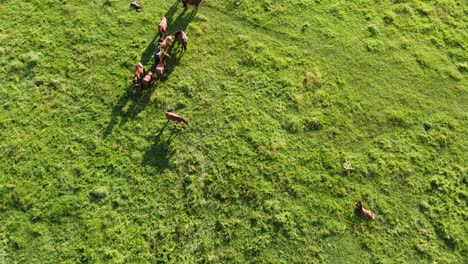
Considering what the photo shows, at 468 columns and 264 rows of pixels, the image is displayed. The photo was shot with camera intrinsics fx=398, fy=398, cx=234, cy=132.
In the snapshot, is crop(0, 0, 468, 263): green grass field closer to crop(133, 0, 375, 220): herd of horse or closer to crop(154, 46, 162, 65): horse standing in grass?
crop(133, 0, 375, 220): herd of horse

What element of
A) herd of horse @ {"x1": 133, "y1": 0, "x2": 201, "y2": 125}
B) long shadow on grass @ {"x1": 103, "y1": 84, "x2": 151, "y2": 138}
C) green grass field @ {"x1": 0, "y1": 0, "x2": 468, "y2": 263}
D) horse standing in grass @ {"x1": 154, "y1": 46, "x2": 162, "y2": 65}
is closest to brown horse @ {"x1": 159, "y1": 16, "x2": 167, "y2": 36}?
herd of horse @ {"x1": 133, "y1": 0, "x2": 201, "y2": 125}

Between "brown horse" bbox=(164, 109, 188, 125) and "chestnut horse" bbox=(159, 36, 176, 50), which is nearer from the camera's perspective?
"brown horse" bbox=(164, 109, 188, 125)

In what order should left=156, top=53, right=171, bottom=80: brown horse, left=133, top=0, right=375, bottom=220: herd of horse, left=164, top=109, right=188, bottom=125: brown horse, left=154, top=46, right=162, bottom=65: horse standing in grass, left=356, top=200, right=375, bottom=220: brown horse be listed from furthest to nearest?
left=154, top=46, right=162, bottom=65: horse standing in grass → left=156, top=53, right=171, bottom=80: brown horse → left=133, top=0, right=375, bottom=220: herd of horse → left=164, top=109, right=188, bottom=125: brown horse → left=356, top=200, right=375, bottom=220: brown horse

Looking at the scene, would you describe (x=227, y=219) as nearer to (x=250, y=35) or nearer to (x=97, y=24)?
(x=250, y=35)

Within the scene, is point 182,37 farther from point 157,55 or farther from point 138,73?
point 138,73

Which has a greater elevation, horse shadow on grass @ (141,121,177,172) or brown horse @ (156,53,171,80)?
brown horse @ (156,53,171,80)

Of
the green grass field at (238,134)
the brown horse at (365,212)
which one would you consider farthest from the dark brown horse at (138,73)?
the brown horse at (365,212)

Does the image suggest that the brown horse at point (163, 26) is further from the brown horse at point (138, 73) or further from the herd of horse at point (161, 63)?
the brown horse at point (138, 73)
